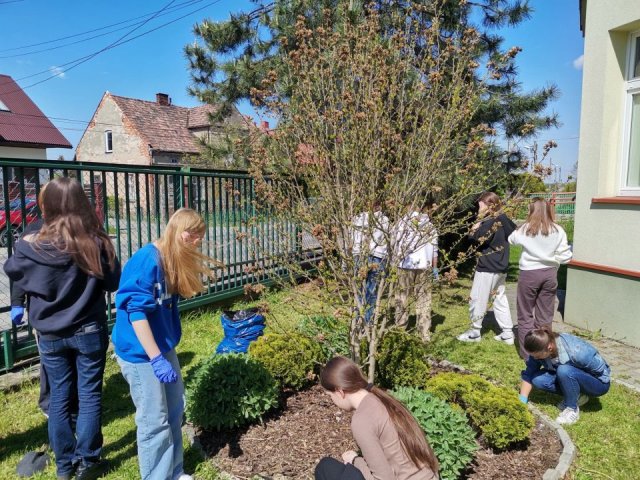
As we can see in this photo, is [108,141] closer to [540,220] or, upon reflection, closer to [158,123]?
[158,123]

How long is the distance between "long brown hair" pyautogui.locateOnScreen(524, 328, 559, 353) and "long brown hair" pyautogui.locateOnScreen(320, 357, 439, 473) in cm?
175

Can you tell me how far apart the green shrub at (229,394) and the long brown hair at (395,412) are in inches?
43.9

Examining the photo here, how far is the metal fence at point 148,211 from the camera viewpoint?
416 cm

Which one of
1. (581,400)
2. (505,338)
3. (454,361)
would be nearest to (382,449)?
(581,400)

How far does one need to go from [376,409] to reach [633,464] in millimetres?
2160

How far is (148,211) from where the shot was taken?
5465 millimetres

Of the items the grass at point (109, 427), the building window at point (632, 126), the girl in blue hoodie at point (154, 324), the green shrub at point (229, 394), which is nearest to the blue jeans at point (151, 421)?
the girl in blue hoodie at point (154, 324)

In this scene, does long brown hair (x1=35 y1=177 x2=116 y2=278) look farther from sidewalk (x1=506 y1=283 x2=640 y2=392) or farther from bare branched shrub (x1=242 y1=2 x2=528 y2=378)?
sidewalk (x1=506 y1=283 x2=640 y2=392)

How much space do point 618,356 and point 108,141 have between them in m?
32.9

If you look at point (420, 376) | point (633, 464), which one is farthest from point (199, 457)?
point (633, 464)

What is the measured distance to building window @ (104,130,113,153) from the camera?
31.8 m

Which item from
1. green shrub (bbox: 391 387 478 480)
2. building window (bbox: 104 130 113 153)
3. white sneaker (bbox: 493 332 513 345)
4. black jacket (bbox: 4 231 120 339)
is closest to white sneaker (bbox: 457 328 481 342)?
white sneaker (bbox: 493 332 513 345)

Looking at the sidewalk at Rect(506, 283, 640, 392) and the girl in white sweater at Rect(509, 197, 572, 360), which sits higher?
the girl in white sweater at Rect(509, 197, 572, 360)

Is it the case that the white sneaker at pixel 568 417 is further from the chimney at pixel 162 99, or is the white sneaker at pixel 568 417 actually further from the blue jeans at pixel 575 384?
the chimney at pixel 162 99
